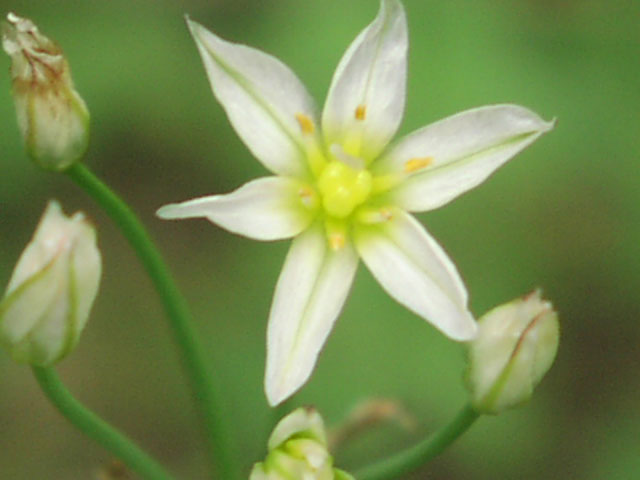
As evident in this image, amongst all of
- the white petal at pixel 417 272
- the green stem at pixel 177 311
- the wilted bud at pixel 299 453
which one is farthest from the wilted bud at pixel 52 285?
the white petal at pixel 417 272

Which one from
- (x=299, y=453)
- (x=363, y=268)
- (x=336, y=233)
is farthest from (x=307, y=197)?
(x=363, y=268)

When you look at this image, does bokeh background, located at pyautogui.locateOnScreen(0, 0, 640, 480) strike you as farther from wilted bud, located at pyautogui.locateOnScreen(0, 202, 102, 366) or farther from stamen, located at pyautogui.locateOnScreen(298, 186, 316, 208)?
wilted bud, located at pyautogui.locateOnScreen(0, 202, 102, 366)

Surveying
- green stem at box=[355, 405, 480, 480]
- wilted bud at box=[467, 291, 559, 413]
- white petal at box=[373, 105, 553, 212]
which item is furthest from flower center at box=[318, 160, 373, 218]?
green stem at box=[355, 405, 480, 480]

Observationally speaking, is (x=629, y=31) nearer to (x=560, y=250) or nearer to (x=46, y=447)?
(x=560, y=250)

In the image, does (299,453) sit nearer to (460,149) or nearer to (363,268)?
(460,149)

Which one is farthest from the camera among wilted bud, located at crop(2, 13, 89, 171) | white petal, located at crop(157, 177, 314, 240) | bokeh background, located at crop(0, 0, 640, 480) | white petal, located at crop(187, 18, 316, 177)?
bokeh background, located at crop(0, 0, 640, 480)

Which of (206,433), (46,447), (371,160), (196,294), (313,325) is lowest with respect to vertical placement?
(46,447)

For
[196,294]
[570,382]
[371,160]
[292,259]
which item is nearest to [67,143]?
[292,259]
